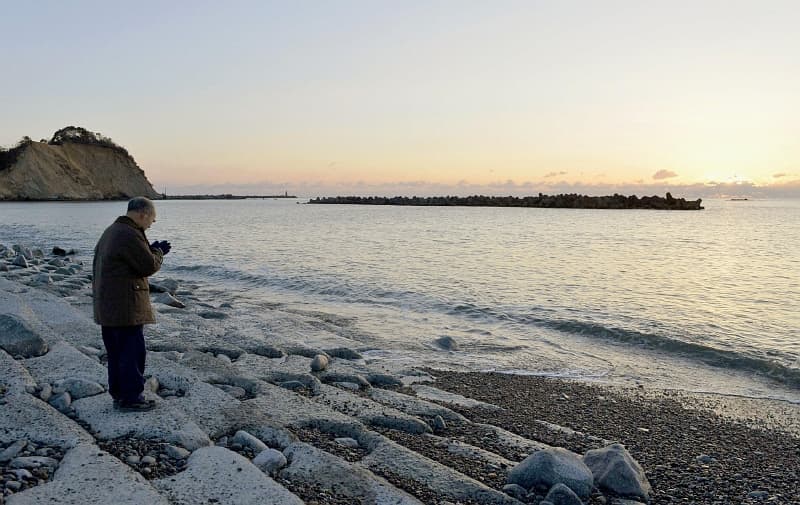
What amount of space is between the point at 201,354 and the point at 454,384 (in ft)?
11.0

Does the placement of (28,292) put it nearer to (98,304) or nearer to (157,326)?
(157,326)

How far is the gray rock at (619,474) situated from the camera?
440cm

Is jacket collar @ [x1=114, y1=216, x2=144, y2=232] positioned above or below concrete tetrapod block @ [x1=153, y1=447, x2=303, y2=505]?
above

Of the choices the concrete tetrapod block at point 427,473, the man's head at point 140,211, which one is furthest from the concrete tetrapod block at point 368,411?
the man's head at point 140,211

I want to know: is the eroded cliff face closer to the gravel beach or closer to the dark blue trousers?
the dark blue trousers

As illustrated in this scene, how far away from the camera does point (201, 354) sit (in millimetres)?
7754

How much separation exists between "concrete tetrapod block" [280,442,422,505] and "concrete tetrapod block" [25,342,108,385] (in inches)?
109

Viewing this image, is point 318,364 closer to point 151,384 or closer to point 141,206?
point 151,384

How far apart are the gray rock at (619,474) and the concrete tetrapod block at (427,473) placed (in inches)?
31.2

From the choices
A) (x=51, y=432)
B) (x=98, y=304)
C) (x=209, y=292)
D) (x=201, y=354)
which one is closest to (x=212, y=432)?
(x=51, y=432)

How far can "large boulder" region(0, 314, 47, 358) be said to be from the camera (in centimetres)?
687

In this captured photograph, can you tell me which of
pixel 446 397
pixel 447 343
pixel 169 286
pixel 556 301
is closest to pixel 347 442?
pixel 446 397

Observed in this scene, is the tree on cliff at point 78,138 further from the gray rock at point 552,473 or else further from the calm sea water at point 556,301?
the gray rock at point 552,473

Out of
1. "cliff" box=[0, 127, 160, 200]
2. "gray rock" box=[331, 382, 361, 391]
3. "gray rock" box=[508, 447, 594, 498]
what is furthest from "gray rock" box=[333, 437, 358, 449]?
"cliff" box=[0, 127, 160, 200]
